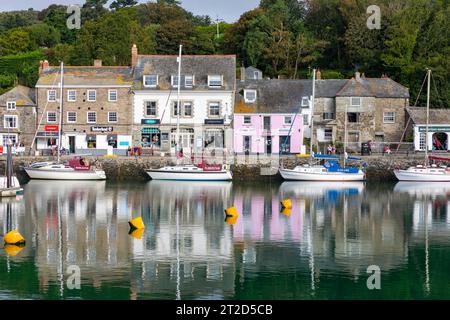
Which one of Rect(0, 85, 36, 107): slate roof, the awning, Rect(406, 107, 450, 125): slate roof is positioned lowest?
the awning

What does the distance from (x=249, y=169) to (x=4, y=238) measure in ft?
92.2

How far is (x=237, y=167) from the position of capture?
2141 inches

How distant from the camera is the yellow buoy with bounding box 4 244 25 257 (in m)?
25.9

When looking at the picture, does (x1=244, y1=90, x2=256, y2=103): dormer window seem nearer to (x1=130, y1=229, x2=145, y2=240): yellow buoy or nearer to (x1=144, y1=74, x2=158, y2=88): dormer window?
(x1=144, y1=74, x2=158, y2=88): dormer window

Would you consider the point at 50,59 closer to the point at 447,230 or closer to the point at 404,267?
the point at 447,230

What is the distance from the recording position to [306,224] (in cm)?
3369

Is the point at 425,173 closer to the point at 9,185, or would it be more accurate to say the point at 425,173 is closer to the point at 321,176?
the point at 321,176

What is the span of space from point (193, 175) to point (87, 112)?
12.5m

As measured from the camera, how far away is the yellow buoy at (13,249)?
85.1 feet

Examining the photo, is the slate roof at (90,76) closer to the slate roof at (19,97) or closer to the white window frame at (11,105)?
the slate roof at (19,97)

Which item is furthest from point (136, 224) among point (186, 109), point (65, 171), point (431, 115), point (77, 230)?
point (431, 115)

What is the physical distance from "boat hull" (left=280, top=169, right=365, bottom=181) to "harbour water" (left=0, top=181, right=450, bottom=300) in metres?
6.43

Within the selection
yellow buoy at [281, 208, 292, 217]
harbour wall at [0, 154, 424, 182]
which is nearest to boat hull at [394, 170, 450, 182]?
harbour wall at [0, 154, 424, 182]
